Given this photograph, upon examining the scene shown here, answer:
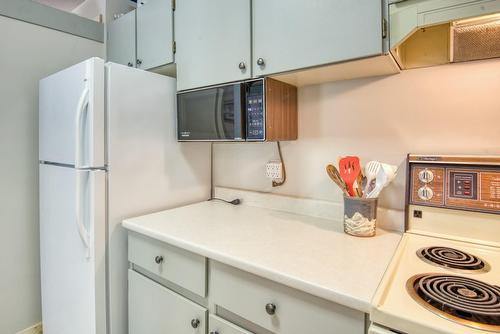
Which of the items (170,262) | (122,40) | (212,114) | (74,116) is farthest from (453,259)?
(122,40)

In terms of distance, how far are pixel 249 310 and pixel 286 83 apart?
1001mm

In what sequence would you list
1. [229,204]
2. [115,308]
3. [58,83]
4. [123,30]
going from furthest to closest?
1. [123,30]
2. [229,204]
3. [58,83]
4. [115,308]

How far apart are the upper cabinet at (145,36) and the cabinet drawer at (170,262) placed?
0.98 metres

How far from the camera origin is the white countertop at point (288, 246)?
Result: 744 mm

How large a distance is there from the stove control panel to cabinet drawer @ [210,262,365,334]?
2.01 feet

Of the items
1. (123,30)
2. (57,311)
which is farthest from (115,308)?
(123,30)

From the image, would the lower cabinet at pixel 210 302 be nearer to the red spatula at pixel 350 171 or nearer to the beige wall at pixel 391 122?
the red spatula at pixel 350 171

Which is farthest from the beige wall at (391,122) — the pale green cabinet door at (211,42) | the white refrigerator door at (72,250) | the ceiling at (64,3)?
the ceiling at (64,3)

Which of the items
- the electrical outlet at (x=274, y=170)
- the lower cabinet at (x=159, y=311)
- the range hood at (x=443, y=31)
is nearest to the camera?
the range hood at (x=443, y=31)

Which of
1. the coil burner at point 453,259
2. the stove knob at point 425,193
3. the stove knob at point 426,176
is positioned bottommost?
A: the coil burner at point 453,259

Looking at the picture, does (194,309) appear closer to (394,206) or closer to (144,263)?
(144,263)

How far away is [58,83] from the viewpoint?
4.97 ft

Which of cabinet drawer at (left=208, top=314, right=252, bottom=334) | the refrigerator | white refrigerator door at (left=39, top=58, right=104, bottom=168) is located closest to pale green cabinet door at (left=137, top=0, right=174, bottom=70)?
the refrigerator

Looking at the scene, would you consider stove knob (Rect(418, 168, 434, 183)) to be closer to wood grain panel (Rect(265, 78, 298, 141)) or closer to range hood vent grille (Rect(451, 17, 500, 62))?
range hood vent grille (Rect(451, 17, 500, 62))
